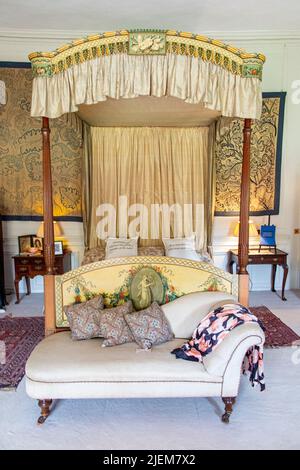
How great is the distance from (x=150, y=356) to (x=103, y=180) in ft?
10.9

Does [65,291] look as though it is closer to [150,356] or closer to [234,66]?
[150,356]

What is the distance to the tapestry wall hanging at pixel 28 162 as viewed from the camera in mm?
5535

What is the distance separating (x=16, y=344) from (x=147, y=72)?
3163mm

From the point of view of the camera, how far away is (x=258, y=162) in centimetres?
578

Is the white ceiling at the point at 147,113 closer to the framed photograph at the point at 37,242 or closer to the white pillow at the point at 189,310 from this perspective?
the framed photograph at the point at 37,242

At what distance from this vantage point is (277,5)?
464cm

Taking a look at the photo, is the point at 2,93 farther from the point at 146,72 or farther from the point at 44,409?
the point at 44,409

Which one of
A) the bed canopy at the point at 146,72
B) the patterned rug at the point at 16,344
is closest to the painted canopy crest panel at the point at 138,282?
the patterned rug at the point at 16,344

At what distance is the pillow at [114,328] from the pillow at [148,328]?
53 mm

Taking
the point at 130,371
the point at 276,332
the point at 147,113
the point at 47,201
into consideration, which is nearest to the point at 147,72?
the point at 47,201

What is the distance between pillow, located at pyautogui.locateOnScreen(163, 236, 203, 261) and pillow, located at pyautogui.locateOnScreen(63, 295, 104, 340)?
213cm

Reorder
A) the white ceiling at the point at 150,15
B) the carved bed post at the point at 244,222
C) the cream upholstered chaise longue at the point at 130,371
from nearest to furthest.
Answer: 1. the cream upholstered chaise longue at the point at 130,371
2. the carved bed post at the point at 244,222
3. the white ceiling at the point at 150,15

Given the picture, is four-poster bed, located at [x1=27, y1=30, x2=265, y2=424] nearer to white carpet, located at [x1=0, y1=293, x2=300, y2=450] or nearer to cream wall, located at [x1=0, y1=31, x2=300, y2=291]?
white carpet, located at [x1=0, y1=293, x2=300, y2=450]

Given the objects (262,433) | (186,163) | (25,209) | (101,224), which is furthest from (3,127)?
(262,433)
